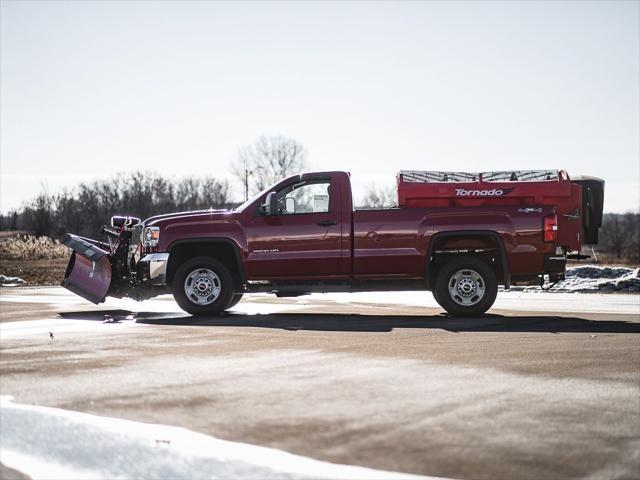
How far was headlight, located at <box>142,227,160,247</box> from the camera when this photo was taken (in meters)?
13.6

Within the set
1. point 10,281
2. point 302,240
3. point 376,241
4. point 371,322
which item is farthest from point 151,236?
point 10,281

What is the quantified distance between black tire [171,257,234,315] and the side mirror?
3.67ft

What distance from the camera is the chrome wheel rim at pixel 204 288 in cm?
1352

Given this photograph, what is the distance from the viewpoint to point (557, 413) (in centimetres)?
565

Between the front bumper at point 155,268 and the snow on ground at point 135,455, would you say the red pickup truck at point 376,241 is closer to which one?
A: the front bumper at point 155,268

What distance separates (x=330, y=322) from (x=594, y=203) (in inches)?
215

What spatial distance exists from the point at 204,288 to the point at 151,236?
3.90ft

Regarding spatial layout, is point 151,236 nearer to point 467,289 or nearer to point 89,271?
point 89,271

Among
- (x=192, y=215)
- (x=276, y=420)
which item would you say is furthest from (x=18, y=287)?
A: (x=276, y=420)

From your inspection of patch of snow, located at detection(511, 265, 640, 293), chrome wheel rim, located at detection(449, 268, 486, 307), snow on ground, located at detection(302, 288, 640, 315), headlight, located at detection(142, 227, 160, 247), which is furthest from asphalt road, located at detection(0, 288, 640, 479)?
patch of snow, located at detection(511, 265, 640, 293)

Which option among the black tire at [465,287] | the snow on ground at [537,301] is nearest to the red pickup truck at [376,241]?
the black tire at [465,287]

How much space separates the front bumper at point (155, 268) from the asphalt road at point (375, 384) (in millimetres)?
864

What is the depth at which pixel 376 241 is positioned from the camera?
13203 mm

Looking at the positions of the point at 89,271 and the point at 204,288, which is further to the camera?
the point at 89,271
